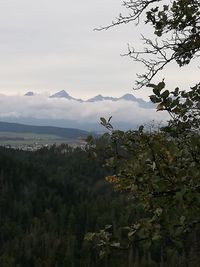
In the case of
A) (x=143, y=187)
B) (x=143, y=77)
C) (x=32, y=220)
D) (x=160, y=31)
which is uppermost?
(x=160, y=31)

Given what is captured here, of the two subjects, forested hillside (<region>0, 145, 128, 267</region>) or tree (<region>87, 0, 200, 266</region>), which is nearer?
tree (<region>87, 0, 200, 266</region>)

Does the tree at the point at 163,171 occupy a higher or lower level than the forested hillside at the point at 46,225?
higher

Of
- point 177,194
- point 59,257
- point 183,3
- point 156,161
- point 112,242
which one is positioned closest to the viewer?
point 177,194

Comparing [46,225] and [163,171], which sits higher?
[163,171]

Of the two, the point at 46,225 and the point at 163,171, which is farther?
the point at 46,225

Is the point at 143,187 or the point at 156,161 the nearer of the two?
the point at 156,161

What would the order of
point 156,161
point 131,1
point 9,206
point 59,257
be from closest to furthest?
point 156,161 → point 131,1 → point 59,257 → point 9,206

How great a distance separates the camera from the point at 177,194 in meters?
4.00

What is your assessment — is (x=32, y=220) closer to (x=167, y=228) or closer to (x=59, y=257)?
(x=59, y=257)

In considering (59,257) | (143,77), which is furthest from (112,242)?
(59,257)

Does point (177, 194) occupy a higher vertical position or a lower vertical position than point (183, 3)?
lower

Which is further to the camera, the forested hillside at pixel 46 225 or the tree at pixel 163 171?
the forested hillside at pixel 46 225

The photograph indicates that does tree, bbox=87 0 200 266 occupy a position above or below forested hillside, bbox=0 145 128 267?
above

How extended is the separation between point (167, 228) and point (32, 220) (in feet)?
534
